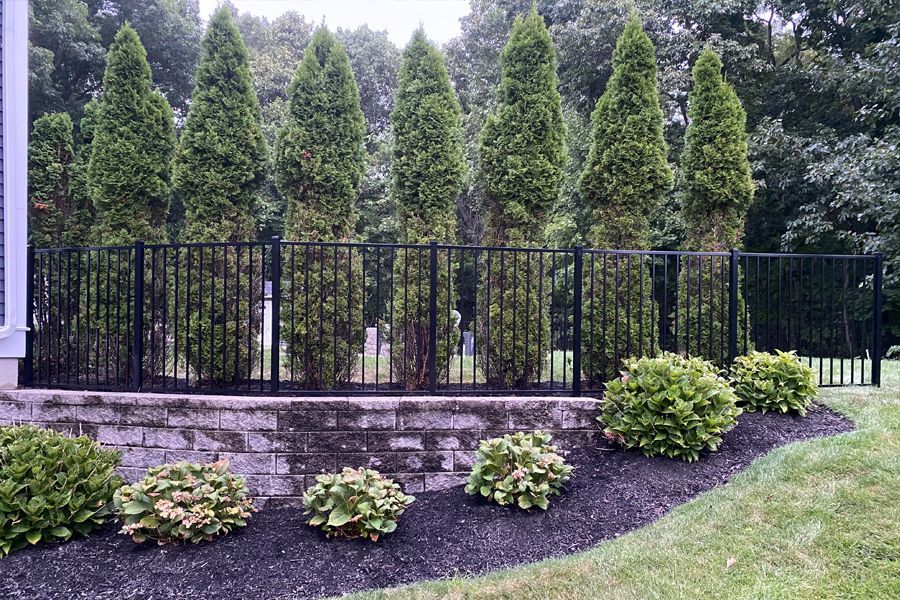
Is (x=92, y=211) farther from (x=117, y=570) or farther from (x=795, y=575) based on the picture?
(x=795, y=575)

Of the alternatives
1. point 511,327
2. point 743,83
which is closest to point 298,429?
point 511,327

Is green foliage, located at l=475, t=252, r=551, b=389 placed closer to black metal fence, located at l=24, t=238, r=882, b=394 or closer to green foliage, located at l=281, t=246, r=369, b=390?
black metal fence, located at l=24, t=238, r=882, b=394

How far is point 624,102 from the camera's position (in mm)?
6047

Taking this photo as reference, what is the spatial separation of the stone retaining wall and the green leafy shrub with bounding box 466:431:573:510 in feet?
1.18

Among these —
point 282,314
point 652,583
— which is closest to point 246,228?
point 282,314

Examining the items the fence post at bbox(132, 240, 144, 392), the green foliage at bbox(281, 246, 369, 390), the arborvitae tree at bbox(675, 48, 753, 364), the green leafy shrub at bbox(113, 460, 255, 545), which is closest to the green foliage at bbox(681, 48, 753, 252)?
the arborvitae tree at bbox(675, 48, 753, 364)

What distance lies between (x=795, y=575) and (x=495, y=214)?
4.21 m

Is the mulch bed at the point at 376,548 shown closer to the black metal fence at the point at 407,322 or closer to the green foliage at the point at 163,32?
the black metal fence at the point at 407,322

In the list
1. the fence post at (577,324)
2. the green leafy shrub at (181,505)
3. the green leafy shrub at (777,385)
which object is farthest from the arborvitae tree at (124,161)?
the green leafy shrub at (777,385)

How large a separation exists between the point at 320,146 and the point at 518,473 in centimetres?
392

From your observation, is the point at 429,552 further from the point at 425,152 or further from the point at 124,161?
the point at 124,161

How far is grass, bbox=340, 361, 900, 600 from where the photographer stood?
2633 mm

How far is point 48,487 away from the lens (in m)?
3.36

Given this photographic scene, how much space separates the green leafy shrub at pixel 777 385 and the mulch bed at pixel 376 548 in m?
0.63
